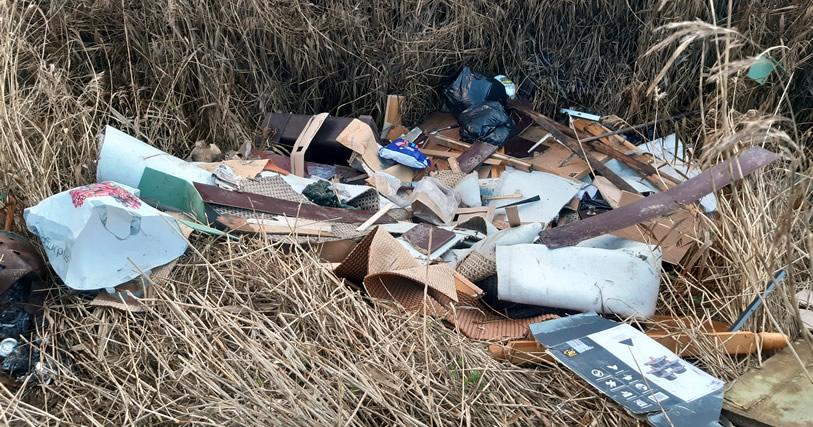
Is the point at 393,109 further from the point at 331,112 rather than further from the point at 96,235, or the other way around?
the point at 96,235

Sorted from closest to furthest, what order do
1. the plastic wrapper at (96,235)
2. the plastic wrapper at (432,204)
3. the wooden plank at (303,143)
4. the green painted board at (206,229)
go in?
the plastic wrapper at (96,235) < the green painted board at (206,229) < the plastic wrapper at (432,204) < the wooden plank at (303,143)

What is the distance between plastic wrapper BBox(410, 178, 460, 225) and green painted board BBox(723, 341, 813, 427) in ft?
7.57

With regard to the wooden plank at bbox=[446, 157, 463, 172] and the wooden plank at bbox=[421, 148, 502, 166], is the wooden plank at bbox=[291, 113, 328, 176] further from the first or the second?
the wooden plank at bbox=[446, 157, 463, 172]

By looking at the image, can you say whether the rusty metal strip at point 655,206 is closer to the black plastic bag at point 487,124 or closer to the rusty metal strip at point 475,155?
the rusty metal strip at point 475,155

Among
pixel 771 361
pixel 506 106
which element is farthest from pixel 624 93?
pixel 771 361

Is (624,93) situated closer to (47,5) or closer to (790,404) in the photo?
(790,404)

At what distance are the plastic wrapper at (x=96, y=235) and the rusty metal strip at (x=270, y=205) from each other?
71cm

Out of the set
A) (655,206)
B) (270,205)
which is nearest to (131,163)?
(270,205)

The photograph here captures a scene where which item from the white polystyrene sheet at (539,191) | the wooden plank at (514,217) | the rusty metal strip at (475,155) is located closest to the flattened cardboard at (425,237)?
the wooden plank at (514,217)

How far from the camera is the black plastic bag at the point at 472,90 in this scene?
5742mm

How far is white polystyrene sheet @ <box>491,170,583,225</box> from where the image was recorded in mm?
4629

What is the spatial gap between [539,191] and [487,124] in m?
1.01

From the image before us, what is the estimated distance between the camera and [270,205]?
4.00 m

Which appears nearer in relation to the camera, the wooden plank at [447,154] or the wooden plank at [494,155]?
the wooden plank at [494,155]
